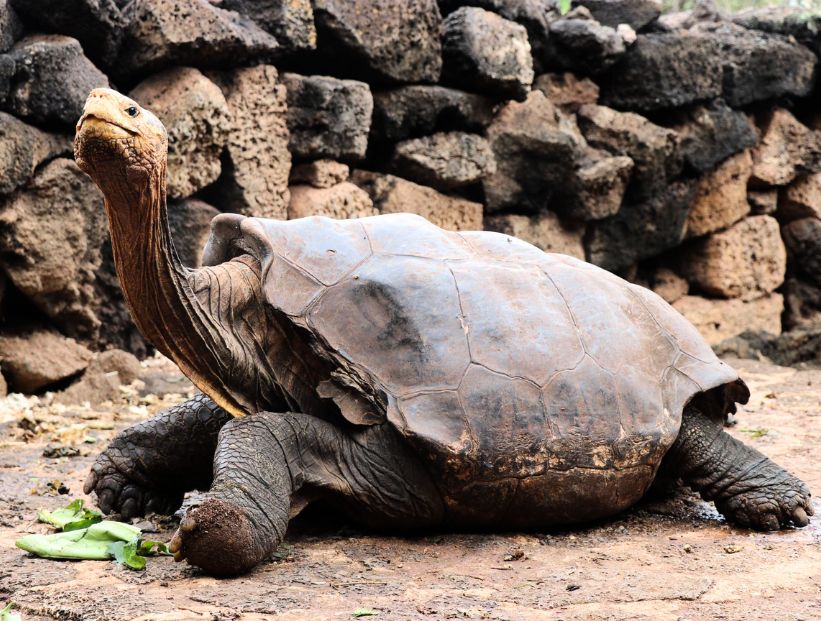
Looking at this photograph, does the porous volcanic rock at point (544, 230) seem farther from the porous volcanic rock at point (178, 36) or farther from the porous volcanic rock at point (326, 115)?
the porous volcanic rock at point (178, 36)

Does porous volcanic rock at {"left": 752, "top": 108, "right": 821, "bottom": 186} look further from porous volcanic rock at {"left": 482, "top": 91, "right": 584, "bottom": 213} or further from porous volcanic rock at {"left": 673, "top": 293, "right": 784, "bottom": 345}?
porous volcanic rock at {"left": 482, "top": 91, "right": 584, "bottom": 213}

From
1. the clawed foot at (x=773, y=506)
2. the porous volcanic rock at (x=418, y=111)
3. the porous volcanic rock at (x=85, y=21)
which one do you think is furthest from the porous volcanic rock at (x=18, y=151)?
the clawed foot at (x=773, y=506)

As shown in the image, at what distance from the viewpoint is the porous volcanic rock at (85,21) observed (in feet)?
16.2

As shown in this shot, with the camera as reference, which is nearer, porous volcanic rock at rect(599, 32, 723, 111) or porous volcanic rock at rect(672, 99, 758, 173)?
porous volcanic rock at rect(599, 32, 723, 111)

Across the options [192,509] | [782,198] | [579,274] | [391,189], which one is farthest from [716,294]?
[192,509]

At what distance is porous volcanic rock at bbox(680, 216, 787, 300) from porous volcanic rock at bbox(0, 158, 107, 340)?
17.0 ft

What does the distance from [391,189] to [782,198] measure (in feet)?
13.9

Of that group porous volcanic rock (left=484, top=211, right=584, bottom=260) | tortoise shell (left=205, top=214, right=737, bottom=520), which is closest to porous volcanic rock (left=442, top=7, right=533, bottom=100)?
porous volcanic rock (left=484, top=211, right=584, bottom=260)

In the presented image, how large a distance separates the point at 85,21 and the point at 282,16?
1.18 metres

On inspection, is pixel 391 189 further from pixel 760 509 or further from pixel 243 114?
pixel 760 509

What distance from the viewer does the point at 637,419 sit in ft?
9.71

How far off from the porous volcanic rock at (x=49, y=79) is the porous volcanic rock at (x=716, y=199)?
206 inches

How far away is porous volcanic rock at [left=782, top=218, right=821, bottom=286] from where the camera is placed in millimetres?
8969

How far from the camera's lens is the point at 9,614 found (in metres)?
2.21
